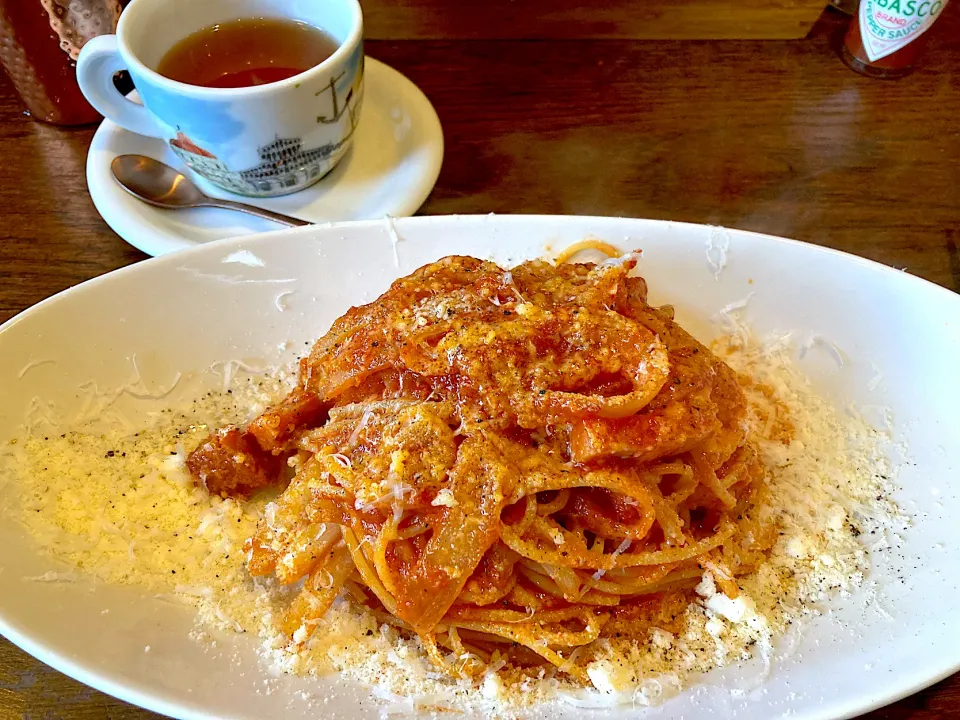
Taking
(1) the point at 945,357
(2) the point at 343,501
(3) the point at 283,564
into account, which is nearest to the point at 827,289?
(1) the point at 945,357

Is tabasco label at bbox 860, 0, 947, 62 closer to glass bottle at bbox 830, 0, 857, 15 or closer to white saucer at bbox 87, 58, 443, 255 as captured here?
glass bottle at bbox 830, 0, 857, 15

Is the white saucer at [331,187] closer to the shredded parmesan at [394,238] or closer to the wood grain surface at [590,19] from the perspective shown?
A: the shredded parmesan at [394,238]

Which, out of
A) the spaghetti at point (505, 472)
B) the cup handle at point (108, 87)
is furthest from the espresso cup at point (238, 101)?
the spaghetti at point (505, 472)

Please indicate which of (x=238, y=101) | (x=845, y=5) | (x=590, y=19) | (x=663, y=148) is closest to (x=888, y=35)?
(x=845, y=5)

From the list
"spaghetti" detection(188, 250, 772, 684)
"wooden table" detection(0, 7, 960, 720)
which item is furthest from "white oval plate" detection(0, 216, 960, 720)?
"wooden table" detection(0, 7, 960, 720)

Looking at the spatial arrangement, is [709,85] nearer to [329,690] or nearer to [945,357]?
[945,357]

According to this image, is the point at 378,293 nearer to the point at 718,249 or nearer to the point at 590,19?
the point at 718,249
